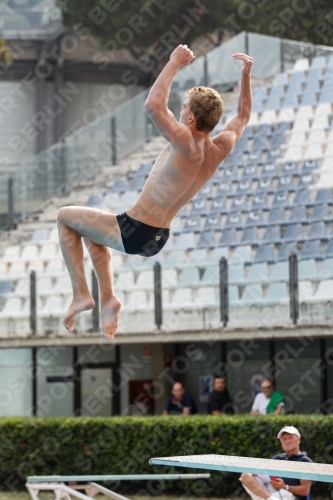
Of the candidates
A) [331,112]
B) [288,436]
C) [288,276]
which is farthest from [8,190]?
[288,436]

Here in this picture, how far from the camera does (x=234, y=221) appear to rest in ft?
57.8

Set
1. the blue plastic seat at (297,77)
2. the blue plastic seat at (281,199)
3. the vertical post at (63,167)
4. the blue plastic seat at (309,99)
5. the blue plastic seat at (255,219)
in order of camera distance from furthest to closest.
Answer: the vertical post at (63,167)
the blue plastic seat at (297,77)
the blue plastic seat at (309,99)
the blue plastic seat at (281,199)
the blue plastic seat at (255,219)

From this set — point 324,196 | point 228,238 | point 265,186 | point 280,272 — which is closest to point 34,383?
point 228,238

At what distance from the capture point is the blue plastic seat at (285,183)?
17775 millimetres

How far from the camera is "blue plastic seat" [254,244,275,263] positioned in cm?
1616

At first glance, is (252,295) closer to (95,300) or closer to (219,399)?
(219,399)

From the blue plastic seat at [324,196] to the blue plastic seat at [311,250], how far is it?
4.06 feet

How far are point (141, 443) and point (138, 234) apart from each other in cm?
810

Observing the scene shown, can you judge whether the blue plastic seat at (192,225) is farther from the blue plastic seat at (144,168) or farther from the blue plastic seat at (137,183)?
the blue plastic seat at (144,168)

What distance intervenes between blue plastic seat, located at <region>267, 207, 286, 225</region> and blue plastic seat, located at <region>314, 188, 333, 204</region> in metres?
0.55

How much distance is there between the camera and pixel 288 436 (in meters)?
9.99

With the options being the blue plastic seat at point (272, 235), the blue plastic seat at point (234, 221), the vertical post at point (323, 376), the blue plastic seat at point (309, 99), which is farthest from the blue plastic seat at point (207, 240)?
the blue plastic seat at point (309, 99)

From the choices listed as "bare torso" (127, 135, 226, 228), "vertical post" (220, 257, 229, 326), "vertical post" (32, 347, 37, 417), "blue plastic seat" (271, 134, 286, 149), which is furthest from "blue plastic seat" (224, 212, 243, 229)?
"bare torso" (127, 135, 226, 228)

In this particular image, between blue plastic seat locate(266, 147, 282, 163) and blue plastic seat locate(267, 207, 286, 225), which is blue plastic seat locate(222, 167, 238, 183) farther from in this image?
blue plastic seat locate(267, 207, 286, 225)
